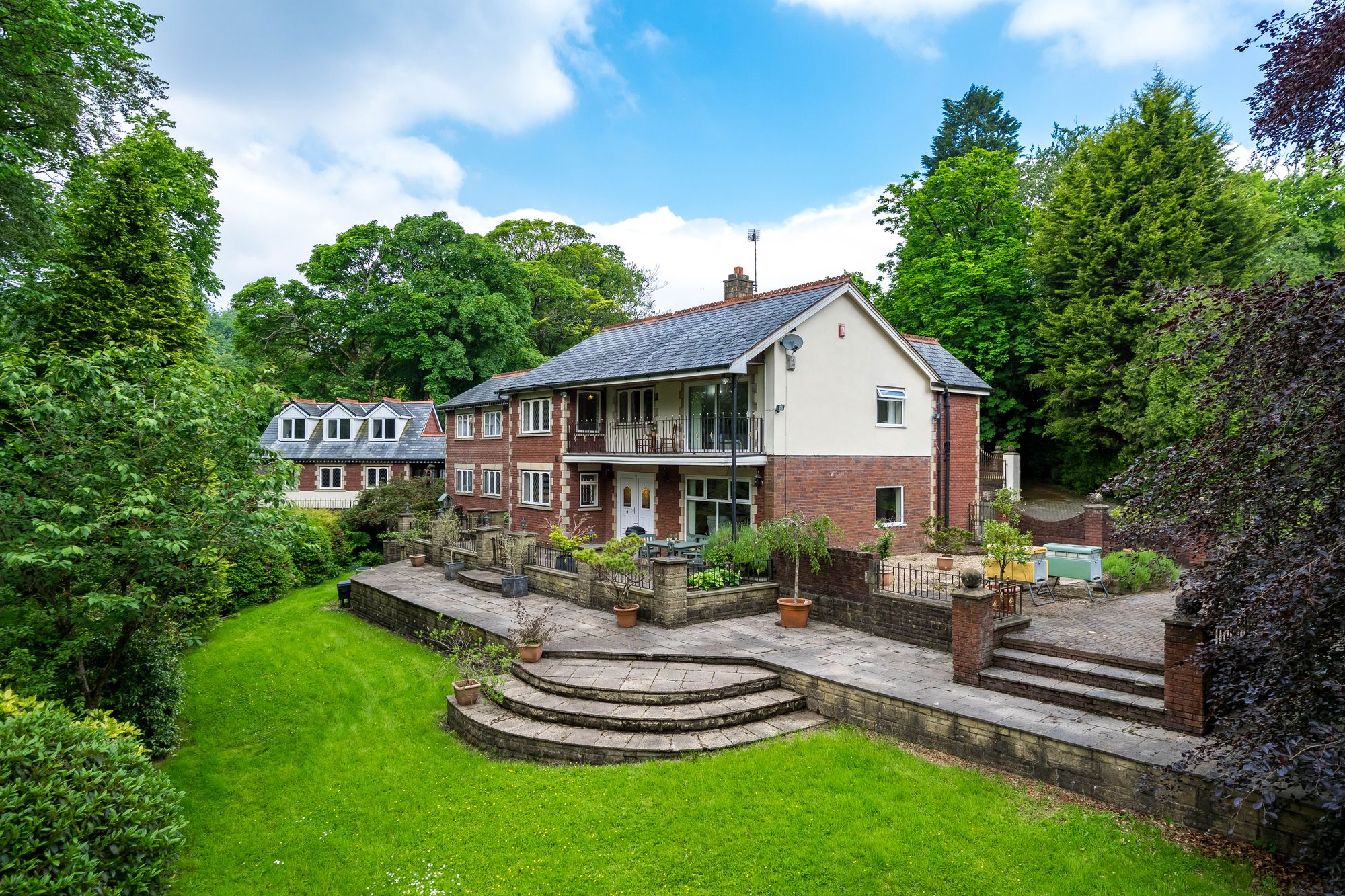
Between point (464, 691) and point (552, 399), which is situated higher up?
point (552, 399)

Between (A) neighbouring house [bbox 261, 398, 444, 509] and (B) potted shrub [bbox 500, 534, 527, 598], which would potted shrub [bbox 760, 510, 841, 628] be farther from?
(A) neighbouring house [bbox 261, 398, 444, 509]

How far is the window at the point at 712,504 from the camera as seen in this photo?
18.5 metres

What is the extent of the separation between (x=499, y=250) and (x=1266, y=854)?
41.7m

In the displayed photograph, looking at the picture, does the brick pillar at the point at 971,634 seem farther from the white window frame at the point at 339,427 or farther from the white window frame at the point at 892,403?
the white window frame at the point at 339,427

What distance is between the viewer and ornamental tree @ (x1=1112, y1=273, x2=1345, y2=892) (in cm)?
427

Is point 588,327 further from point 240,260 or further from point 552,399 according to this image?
point 552,399

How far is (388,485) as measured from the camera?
97.7 ft

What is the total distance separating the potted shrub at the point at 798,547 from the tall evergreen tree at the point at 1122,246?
15051 millimetres

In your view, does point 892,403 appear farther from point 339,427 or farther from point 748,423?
point 339,427

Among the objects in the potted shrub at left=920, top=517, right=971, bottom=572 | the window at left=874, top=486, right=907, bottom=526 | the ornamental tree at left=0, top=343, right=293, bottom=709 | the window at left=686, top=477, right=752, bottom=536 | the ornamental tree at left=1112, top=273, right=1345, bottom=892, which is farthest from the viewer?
the window at left=874, top=486, right=907, bottom=526

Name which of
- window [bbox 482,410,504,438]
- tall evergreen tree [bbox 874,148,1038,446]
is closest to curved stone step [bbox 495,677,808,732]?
window [bbox 482,410,504,438]

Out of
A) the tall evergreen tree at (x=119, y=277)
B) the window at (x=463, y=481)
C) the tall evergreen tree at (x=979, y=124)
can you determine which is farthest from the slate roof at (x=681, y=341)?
the tall evergreen tree at (x=979, y=124)

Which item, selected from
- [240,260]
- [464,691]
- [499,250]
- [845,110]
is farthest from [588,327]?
[464,691]

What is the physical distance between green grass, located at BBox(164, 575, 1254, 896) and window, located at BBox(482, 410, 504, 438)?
1800 centimetres
